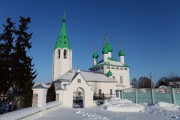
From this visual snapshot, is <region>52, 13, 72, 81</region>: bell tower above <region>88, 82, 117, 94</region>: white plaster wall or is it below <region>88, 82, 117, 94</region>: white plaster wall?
above

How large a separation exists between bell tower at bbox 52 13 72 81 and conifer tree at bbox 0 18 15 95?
47.7 ft

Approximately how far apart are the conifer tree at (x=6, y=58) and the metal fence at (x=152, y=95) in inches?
479

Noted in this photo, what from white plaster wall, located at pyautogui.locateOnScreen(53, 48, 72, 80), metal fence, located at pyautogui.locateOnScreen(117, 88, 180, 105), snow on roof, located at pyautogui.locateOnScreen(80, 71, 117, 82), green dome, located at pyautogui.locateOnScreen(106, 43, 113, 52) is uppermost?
green dome, located at pyautogui.locateOnScreen(106, 43, 113, 52)

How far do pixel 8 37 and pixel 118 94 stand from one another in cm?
1348

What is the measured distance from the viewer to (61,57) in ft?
99.5

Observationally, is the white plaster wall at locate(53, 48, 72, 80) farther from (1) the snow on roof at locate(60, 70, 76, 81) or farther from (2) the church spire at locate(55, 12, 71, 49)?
(1) the snow on roof at locate(60, 70, 76, 81)

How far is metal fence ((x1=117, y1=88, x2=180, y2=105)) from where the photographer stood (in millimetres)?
13906

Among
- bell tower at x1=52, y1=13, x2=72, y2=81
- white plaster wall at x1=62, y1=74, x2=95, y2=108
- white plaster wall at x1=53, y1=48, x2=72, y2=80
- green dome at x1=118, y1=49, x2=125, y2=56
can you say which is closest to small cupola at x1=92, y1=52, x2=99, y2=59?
green dome at x1=118, y1=49, x2=125, y2=56

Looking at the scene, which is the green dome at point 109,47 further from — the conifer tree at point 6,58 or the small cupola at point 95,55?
the conifer tree at point 6,58

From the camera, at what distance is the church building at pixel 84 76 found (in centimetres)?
1828

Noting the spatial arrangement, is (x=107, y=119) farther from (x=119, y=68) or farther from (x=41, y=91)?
(x=119, y=68)

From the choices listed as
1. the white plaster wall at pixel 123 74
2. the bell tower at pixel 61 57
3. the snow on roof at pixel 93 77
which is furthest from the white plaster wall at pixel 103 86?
the white plaster wall at pixel 123 74

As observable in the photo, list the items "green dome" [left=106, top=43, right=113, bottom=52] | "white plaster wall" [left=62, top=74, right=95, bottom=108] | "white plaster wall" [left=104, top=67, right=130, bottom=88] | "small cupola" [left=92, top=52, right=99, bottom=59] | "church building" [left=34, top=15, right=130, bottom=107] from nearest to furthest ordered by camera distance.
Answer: "white plaster wall" [left=62, top=74, right=95, bottom=108] < "church building" [left=34, top=15, right=130, bottom=107] < "white plaster wall" [left=104, top=67, right=130, bottom=88] < "green dome" [left=106, top=43, right=113, bottom=52] < "small cupola" [left=92, top=52, right=99, bottom=59]

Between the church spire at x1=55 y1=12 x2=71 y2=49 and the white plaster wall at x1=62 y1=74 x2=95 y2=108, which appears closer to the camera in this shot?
the white plaster wall at x1=62 y1=74 x2=95 y2=108
